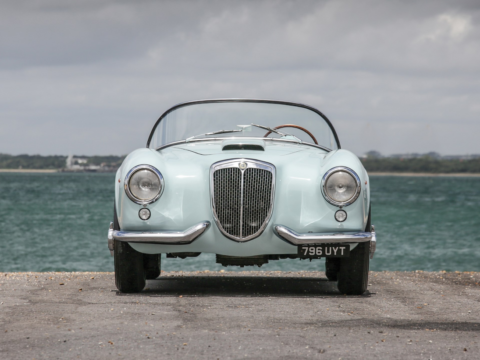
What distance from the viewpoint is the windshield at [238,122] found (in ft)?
23.9

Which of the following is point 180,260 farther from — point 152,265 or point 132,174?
point 132,174

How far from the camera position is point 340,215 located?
221 inches

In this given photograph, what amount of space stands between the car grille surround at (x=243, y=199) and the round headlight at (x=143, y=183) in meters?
0.46

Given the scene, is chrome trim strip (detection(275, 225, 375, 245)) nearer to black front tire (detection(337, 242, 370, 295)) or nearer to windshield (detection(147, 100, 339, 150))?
black front tire (detection(337, 242, 370, 295))

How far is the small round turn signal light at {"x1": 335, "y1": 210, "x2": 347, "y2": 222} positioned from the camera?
5613mm

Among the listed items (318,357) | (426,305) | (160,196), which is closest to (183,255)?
(160,196)

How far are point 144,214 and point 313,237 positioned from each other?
1.41 m

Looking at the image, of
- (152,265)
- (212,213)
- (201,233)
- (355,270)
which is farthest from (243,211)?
(152,265)

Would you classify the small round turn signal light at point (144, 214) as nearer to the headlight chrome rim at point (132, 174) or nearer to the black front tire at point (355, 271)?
the headlight chrome rim at point (132, 174)

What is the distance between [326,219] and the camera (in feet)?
18.4

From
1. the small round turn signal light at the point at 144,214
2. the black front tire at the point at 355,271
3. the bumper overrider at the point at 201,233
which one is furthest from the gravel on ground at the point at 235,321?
the small round turn signal light at the point at 144,214

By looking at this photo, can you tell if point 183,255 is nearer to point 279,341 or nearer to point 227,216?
point 227,216

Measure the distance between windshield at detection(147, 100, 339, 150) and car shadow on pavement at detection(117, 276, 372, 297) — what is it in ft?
4.91

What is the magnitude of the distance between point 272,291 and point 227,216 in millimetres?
1126
